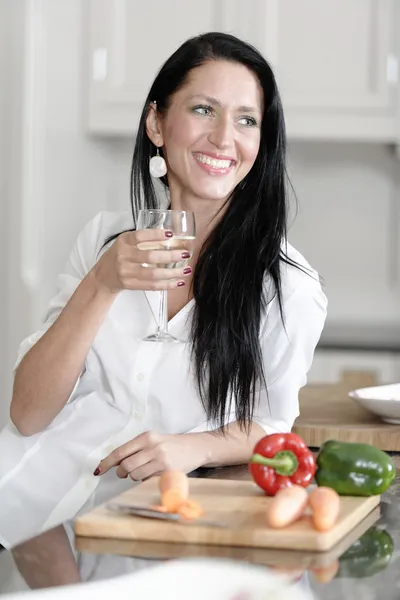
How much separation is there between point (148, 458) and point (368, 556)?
1.88ft

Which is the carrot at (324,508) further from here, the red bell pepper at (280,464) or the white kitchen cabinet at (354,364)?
the white kitchen cabinet at (354,364)

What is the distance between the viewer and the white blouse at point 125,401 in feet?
6.31

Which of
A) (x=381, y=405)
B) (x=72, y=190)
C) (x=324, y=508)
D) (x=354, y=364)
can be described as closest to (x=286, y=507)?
(x=324, y=508)

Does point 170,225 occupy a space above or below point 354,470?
above

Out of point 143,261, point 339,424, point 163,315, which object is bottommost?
point 339,424

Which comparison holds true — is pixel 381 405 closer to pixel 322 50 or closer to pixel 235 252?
pixel 235 252

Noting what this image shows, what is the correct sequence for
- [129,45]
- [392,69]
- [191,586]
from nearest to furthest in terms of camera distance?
1. [191,586]
2. [392,69]
3. [129,45]

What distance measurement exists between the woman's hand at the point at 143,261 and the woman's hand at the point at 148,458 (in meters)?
0.24

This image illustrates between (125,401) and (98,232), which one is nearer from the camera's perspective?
(125,401)

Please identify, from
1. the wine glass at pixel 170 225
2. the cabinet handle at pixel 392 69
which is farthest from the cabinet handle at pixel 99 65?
the wine glass at pixel 170 225

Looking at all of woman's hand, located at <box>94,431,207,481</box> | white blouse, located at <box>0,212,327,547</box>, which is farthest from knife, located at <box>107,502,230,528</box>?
white blouse, located at <box>0,212,327,547</box>

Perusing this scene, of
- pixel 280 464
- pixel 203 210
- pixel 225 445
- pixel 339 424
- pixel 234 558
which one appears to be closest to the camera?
pixel 234 558

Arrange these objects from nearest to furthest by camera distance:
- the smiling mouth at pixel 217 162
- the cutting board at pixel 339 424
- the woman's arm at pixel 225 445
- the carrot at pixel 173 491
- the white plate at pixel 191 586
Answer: the white plate at pixel 191 586, the carrot at pixel 173 491, the woman's arm at pixel 225 445, the cutting board at pixel 339 424, the smiling mouth at pixel 217 162

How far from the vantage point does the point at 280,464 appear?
135 centimetres
